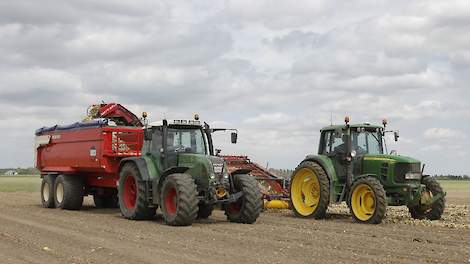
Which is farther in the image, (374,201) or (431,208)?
(431,208)

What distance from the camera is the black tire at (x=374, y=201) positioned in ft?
46.7

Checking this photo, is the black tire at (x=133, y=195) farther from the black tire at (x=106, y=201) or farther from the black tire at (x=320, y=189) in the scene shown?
the black tire at (x=106, y=201)


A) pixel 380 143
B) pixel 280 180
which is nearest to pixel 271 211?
pixel 280 180

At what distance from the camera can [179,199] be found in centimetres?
1364

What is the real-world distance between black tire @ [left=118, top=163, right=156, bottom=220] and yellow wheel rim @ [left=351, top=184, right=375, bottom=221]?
4627 mm

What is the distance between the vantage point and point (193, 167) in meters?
14.6

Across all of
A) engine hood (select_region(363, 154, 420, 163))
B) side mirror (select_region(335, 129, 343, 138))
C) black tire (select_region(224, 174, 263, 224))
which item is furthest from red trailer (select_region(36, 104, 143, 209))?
engine hood (select_region(363, 154, 420, 163))

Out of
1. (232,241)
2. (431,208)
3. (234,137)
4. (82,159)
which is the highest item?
(234,137)

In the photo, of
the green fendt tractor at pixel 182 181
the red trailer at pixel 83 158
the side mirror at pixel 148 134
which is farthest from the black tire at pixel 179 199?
the red trailer at pixel 83 158

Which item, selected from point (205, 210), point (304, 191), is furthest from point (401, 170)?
point (205, 210)

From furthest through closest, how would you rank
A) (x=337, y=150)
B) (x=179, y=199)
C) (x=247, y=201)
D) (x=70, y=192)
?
(x=70, y=192) → (x=337, y=150) → (x=247, y=201) → (x=179, y=199)

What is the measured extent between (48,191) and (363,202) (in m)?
9.94

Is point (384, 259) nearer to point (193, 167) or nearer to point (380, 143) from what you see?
point (193, 167)

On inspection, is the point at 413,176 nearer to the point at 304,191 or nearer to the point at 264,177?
the point at 304,191
